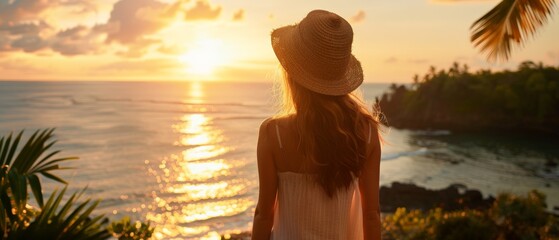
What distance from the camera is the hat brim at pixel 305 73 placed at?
6.24 ft

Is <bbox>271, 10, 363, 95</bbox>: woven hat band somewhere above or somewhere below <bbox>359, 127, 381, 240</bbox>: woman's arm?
above

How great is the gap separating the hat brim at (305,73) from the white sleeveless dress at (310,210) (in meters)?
0.33

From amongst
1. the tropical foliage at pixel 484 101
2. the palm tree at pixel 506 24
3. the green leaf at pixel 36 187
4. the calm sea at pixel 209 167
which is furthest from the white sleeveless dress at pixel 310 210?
the tropical foliage at pixel 484 101

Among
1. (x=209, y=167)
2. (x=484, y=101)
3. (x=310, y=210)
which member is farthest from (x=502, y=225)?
(x=484, y=101)

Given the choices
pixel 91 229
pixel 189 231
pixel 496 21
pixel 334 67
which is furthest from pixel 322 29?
pixel 189 231

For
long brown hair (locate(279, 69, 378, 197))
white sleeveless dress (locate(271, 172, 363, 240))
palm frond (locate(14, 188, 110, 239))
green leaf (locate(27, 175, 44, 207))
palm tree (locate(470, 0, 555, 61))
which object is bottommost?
palm frond (locate(14, 188, 110, 239))

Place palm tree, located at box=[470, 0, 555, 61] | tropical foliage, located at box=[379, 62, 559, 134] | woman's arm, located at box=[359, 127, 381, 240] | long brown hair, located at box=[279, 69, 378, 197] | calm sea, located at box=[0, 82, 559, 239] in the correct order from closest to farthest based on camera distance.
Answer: long brown hair, located at box=[279, 69, 378, 197]
woman's arm, located at box=[359, 127, 381, 240]
palm tree, located at box=[470, 0, 555, 61]
calm sea, located at box=[0, 82, 559, 239]
tropical foliage, located at box=[379, 62, 559, 134]

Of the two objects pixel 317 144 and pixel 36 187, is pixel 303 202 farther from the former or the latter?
pixel 36 187

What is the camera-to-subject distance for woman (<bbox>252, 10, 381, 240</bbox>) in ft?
6.23

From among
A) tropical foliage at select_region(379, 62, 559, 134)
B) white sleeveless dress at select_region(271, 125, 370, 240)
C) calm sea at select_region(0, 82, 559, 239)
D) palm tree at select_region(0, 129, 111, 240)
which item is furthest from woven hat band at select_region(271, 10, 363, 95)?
tropical foliage at select_region(379, 62, 559, 134)

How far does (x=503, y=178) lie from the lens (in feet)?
104

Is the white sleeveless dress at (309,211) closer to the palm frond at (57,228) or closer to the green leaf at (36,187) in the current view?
the palm frond at (57,228)

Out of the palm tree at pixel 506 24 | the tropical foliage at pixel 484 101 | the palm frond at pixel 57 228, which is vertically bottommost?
the palm frond at pixel 57 228

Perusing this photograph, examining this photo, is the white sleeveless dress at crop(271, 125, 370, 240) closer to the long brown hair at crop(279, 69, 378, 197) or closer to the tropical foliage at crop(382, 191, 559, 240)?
the long brown hair at crop(279, 69, 378, 197)
